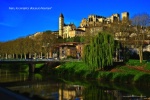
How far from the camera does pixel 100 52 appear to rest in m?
60.2

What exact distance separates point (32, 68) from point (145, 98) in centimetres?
5607

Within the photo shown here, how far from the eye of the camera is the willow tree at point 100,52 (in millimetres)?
59403

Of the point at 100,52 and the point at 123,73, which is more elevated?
the point at 100,52

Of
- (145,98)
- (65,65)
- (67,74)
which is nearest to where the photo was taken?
(145,98)

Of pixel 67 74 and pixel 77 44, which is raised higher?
pixel 77 44

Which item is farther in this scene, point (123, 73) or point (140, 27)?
point (140, 27)

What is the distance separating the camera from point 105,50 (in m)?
60.0

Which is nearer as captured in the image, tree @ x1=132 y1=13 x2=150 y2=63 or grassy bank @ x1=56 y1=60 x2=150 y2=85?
grassy bank @ x1=56 y1=60 x2=150 y2=85

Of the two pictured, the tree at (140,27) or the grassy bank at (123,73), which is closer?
the grassy bank at (123,73)

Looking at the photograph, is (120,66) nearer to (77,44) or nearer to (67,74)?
(67,74)

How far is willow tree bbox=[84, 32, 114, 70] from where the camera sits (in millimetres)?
59403

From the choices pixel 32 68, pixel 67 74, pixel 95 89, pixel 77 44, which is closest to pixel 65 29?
pixel 77 44

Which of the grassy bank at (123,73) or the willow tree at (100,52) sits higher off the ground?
the willow tree at (100,52)

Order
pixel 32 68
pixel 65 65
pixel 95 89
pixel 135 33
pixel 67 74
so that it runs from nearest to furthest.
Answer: pixel 95 89
pixel 135 33
pixel 67 74
pixel 65 65
pixel 32 68
